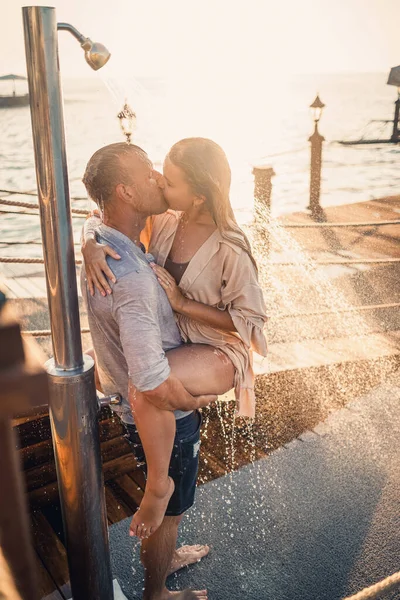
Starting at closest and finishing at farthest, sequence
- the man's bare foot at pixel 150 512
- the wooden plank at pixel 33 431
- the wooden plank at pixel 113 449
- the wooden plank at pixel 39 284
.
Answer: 1. the man's bare foot at pixel 150 512
2. the wooden plank at pixel 33 431
3. the wooden plank at pixel 113 449
4. the wooden plank at pixel 39 284

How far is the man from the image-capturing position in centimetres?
169

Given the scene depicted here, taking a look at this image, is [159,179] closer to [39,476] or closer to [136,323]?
[136,323]

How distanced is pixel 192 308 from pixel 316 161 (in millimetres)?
11830

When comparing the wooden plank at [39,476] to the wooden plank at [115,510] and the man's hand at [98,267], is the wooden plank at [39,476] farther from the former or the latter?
the man's hand at [98,267]

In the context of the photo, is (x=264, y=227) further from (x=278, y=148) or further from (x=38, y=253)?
(x=278, y=148)

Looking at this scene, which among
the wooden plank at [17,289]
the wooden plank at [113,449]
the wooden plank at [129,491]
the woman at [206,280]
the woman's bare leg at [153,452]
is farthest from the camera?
the wooden plank at [17,289]

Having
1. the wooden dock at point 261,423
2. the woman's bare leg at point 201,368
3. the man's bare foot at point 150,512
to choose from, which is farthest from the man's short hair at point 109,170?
the man's bare foot at point 150,512

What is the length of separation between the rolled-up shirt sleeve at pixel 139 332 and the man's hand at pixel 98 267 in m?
0.04

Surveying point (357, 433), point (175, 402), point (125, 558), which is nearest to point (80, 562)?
point (175, 402)

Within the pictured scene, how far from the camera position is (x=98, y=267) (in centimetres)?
174

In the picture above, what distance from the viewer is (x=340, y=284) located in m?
8.70

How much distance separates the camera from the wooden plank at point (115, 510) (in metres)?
2.85

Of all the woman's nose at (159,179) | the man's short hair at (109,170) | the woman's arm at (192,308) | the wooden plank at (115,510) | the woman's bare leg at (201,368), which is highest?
the man's short hair at (109,170)

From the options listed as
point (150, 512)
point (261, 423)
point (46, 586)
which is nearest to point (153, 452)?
point (150, 512)
